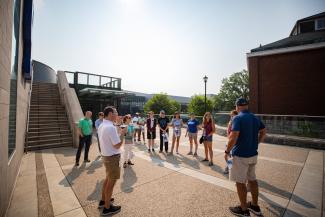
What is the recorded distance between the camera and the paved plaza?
3549 mm

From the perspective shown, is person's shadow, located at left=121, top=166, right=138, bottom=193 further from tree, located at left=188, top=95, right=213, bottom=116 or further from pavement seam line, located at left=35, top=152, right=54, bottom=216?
tree, located at left=188, top=95, right=213, bottom=116

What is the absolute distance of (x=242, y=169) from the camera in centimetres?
333

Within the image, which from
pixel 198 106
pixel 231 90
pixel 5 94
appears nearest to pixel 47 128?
pixel 5 94

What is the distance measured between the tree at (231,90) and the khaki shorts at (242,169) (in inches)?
2047

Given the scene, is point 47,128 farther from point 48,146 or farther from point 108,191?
point 108,191

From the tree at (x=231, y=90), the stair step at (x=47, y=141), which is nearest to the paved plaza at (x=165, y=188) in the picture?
the stair step at (x=47, y=141)

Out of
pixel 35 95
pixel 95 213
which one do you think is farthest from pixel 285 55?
pixel 35 95

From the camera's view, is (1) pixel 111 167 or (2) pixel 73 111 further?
(2) pixel 73 111

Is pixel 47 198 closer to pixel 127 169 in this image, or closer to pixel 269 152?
pixel 127 169

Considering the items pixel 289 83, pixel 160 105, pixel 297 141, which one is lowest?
pixel 297 141

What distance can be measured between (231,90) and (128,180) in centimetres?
5469

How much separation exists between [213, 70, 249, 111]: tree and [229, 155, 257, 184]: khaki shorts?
2047 inches

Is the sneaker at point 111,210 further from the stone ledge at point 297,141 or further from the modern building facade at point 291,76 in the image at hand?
the modern building facade at point 291,76

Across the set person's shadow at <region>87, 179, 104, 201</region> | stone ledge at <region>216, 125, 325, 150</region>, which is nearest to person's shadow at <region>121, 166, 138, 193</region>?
Answer: person's shadow at <region>87, 179, 104, 201</region>
